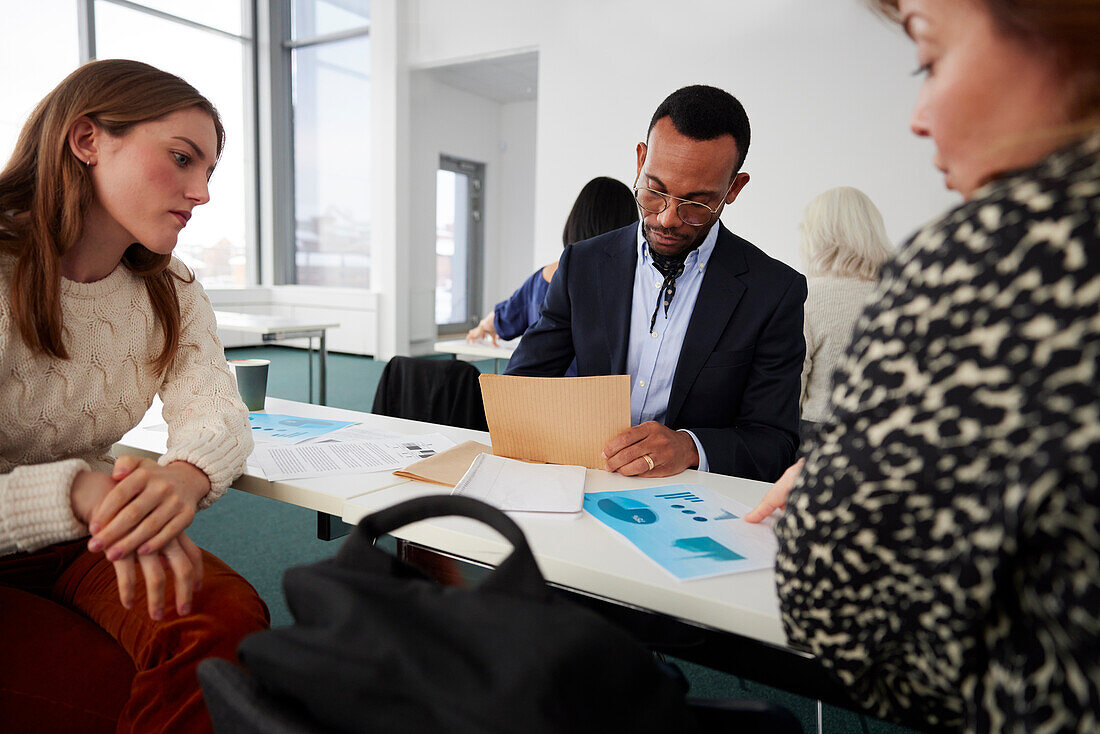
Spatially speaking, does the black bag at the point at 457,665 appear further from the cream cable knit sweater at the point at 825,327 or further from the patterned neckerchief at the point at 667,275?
the cream cable knit sweater at the point at 825,327

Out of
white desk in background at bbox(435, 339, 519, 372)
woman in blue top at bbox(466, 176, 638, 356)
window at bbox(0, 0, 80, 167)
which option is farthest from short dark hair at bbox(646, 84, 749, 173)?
window at bbox(0, 0, 80, 167)

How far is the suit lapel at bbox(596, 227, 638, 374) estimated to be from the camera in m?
1.68

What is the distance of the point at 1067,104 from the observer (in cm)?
49

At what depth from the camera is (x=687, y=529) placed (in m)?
0.98

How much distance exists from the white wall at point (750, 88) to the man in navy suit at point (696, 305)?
11.8 ft

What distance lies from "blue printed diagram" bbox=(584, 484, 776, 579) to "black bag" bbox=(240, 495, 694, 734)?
38 cm

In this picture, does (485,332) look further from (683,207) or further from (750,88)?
(750,88)

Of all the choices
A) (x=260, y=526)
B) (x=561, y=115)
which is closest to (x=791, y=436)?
(x=260, y=526)

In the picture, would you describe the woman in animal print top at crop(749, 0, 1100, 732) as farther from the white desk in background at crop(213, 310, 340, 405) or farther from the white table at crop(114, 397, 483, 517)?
the white desk in background at crop(213, 310, 340, 405)

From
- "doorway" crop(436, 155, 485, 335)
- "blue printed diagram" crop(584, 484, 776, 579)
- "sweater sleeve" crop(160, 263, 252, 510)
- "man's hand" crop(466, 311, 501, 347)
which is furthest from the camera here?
"doorway" crop(436, 155, 485, 335)

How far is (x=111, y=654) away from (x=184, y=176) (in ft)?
2.53

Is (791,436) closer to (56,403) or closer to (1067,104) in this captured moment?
(1067,104)

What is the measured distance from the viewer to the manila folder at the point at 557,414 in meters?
1.21

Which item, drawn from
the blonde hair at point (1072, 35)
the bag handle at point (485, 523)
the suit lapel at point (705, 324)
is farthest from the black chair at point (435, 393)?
the blonde hair at point (1072, 35)
